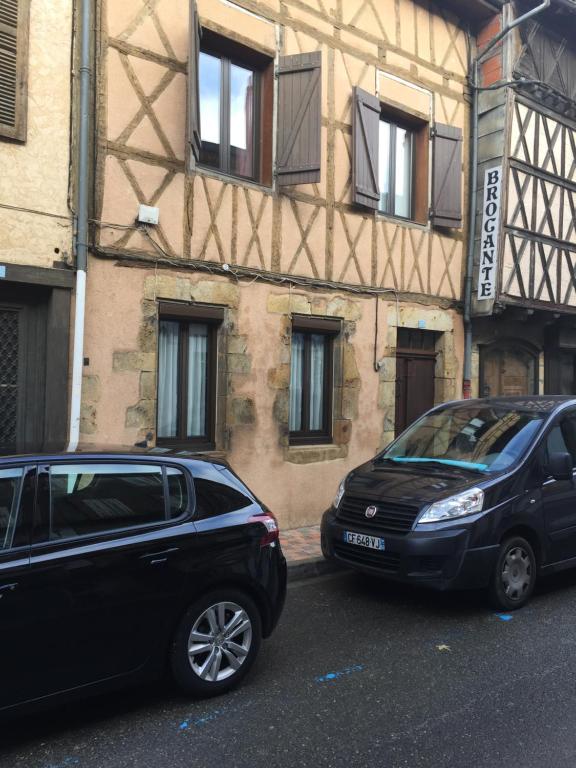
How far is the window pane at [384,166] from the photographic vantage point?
10.2 m

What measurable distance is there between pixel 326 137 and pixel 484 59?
3.96 m

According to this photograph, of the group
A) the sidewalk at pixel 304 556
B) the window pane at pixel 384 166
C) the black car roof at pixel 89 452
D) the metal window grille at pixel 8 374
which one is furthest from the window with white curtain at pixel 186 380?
the window pane at pixel 384 166

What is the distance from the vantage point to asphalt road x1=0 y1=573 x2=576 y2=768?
3223mm

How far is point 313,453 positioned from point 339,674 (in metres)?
4.77

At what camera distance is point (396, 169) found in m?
10.5

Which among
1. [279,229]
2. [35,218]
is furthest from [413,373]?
[35,218]

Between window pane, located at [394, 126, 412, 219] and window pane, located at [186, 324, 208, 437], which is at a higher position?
window pane, located at [394, 126, 412, 219]

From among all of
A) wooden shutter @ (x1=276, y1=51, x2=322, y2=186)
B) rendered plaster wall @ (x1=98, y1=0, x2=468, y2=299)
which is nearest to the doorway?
rendered plaster wall @ (x1=98, y1=0, x2=468, y2=299)

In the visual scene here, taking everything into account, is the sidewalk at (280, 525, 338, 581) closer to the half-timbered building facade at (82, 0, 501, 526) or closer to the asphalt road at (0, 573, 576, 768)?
the half-timbered building facade at (82, 0, 501, 526)

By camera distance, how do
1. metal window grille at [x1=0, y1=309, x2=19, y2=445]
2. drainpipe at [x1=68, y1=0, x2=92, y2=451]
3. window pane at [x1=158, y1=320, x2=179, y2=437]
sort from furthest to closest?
window pane at [x1=158, y1=320, x2=179, y2=437] → drainpipe at [x1=68, y1=0, x2=92, y2=451] → metal window grille at [x1=0, y1=309, x2=19, y2=445]

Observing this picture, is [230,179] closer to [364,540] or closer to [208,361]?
[208,361]

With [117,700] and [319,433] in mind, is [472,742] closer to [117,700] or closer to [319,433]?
[117,700]

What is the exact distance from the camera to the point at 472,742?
3.34 m

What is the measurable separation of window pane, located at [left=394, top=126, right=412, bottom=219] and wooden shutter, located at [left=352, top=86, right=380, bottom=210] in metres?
1.05
